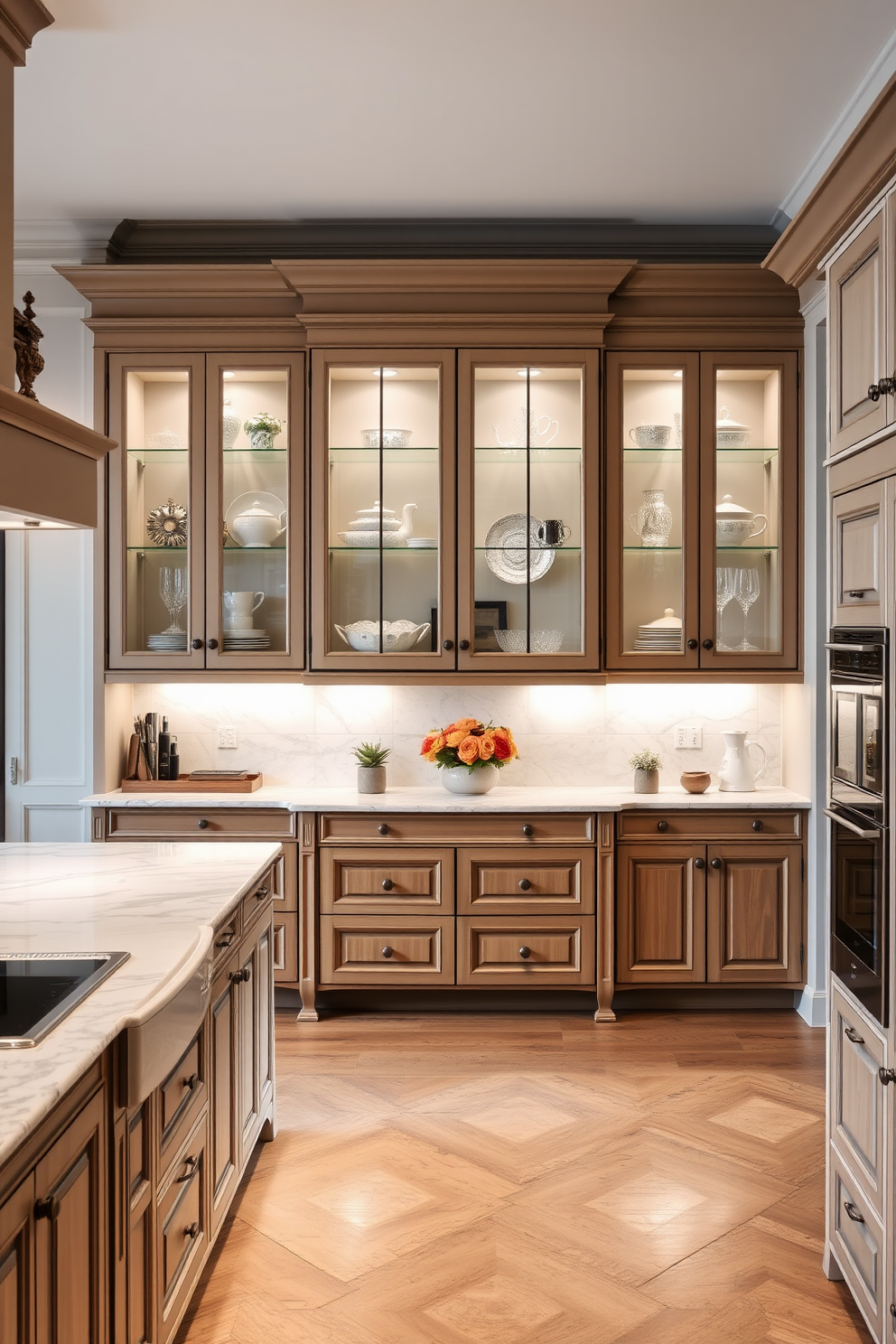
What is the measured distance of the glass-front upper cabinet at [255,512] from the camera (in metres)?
3.98

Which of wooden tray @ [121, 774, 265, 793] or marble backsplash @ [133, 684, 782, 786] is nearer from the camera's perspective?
wooden tray @ [121, 774, 265, 793]

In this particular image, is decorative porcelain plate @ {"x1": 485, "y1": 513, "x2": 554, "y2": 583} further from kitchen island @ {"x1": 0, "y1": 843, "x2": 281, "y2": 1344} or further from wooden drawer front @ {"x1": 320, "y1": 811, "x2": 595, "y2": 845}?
kitchen island @ {"x1": 0, "y1": 843, "x2": 281, "y2": 1344}

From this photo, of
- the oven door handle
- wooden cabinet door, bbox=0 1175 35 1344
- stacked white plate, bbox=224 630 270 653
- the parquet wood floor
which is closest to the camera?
wooden cabinet door, bbox=0 1175 35 1344

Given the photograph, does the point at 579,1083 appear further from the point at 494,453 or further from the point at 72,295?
the point at 72,295

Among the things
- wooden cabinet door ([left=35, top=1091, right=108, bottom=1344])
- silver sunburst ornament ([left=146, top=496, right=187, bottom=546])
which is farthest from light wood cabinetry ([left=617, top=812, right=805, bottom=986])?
wooden cabinet door ([left=35, top=1091, right=108, bottom=1344])

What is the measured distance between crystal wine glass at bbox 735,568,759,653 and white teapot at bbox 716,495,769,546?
0.13 meters

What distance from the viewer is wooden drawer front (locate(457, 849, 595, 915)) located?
3854 millimetres

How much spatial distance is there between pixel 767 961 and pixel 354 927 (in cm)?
160

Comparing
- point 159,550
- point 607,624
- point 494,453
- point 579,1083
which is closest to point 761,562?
point 607,624

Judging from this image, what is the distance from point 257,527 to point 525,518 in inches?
41.8

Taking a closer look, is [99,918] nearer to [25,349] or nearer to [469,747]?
[25,349]

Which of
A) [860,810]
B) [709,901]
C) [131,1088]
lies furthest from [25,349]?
[709,901]

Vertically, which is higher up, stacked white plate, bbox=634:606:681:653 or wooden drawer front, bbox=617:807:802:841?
stacked white plate, bbox=634:606:681:653

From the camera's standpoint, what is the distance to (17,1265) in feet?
4.07
